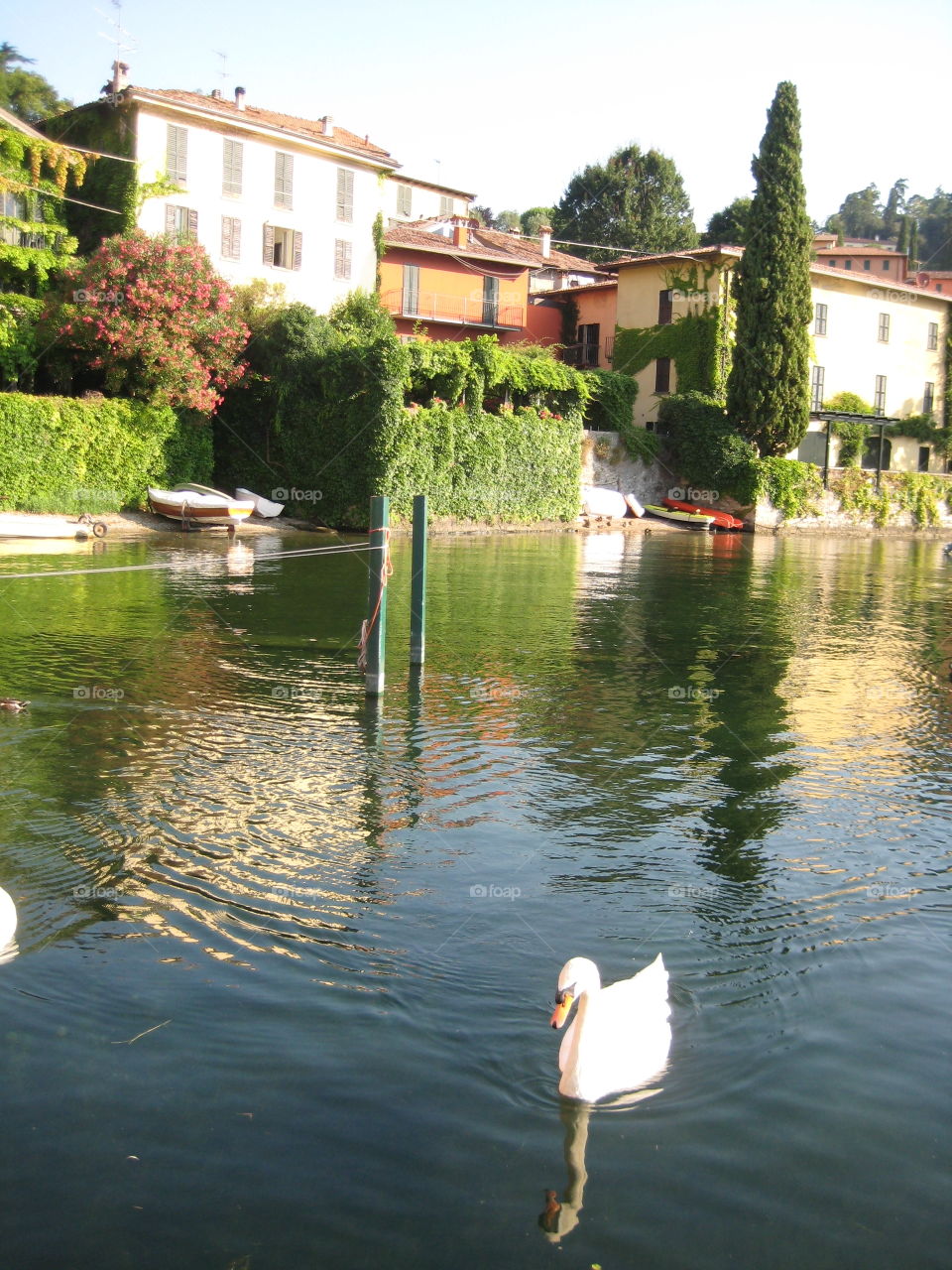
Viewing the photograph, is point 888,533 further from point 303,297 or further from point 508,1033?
point 508,1033

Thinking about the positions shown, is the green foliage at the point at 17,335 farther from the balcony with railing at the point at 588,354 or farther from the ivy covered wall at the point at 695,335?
the balcony with railing at the point at 588,354

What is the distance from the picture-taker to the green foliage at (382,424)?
3709 cm

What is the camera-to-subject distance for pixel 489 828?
8.14 metres

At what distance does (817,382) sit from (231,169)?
92.5ft

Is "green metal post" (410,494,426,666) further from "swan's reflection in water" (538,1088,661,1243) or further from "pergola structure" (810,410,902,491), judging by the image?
"pergola structure" (810,410,902,491)

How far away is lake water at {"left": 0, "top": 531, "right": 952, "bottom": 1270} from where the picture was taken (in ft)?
13.8

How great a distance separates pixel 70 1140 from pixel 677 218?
82.3 metres

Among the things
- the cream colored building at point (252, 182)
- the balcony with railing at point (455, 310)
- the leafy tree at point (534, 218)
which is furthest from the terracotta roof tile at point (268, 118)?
the leafy tree at point (534, 218)

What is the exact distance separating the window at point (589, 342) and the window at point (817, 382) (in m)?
10.2

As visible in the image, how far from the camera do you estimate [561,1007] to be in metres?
4.96

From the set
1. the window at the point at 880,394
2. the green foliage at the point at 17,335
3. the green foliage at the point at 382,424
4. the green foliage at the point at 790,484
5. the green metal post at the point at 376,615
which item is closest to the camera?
the green metal post at the point at 376,615

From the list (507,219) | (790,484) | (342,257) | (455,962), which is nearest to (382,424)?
(342,257)

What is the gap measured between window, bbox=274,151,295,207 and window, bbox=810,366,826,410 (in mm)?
25338

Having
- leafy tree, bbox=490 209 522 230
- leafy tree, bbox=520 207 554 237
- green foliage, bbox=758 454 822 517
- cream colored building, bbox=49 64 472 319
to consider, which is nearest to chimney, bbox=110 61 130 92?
cream colored building, bbox=49 64 472 319
